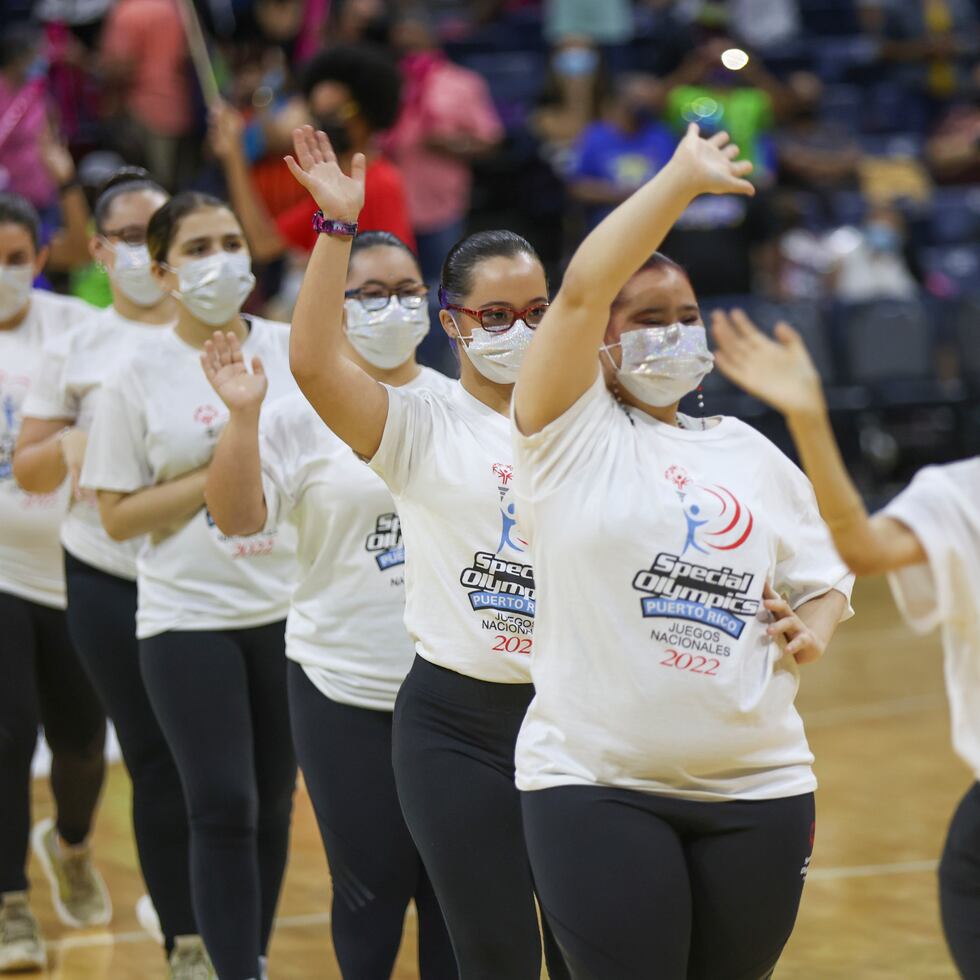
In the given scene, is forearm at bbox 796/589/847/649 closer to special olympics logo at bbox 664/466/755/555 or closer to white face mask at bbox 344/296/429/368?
special olympics logo at bbox 664/466/755/555

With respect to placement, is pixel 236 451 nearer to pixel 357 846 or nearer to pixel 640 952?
pixel 357 846

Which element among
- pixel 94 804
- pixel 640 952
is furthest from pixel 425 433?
pixel 94 804

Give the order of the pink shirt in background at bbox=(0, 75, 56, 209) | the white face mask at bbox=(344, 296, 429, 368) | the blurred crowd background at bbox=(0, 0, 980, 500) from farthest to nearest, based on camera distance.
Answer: the blurred crowd background at bbox=(0, 0, 980, 500) → the pink shirt in background at bbox=(0, 75, 56, 209) → the white face mask at bbox=(344, 296, 429, 368)

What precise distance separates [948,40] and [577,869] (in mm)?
12103

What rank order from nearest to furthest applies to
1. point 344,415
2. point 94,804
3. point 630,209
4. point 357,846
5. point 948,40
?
point 630,209
point 344,415
point 357,846
point 94,804
point 948,40

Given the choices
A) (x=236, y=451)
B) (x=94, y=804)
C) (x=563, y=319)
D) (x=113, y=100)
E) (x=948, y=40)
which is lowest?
(x=94, y=804)

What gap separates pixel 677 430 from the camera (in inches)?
109

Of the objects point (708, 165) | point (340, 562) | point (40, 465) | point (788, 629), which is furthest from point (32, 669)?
point (708, 165)

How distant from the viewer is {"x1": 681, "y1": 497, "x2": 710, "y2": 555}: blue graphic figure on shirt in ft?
8.55

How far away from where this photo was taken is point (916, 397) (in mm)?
11055

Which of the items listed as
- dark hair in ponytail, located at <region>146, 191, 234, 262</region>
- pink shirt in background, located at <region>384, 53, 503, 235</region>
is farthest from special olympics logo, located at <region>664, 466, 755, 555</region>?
pink shirt in background, located at <region>384, 53, 503, 235</region>

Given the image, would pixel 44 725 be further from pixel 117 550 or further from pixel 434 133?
pixel 434 133

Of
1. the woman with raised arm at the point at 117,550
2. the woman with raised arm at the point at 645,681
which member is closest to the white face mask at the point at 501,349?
the woman with raised arm at the point at 645,681

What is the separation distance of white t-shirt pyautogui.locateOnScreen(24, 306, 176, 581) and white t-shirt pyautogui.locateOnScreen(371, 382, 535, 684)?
1.57 m
